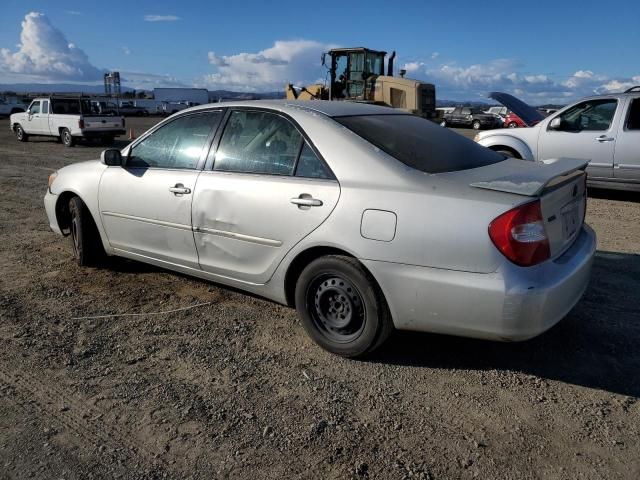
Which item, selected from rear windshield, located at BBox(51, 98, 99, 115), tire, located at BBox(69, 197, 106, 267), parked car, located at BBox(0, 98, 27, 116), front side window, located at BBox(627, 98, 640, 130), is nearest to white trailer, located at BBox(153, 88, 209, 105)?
parked car, located at BBox(0, 98, 27, 116)

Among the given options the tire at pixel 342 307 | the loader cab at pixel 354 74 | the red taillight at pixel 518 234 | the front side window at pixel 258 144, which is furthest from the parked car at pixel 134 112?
the red taillight at pixel 518 234

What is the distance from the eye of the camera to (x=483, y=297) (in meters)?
2.83

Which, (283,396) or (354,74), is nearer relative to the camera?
(283,396)

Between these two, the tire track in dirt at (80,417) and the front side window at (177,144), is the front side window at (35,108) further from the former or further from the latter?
the tire track in dirt at (80,417)

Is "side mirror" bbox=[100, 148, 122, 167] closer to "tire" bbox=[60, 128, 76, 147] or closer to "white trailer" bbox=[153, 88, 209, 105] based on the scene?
"tire" bbox=[60, 128, 76, 147]

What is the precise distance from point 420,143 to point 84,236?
322 centimetres

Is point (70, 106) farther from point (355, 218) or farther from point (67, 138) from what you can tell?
point (355, 218)

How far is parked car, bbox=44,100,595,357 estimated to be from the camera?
9.38 feet

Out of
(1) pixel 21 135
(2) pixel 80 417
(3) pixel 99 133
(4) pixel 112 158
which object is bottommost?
(2) pixel 80 417

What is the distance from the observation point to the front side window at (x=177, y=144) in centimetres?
416

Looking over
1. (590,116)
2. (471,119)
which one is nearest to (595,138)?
(590,116)

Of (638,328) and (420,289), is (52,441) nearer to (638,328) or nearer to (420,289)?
(420,289)

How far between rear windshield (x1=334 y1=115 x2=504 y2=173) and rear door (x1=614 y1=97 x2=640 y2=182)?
17.6 feet

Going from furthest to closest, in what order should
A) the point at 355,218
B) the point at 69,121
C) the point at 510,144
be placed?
the point at 69,121 → the point at 510,144 → the point at 355,218
